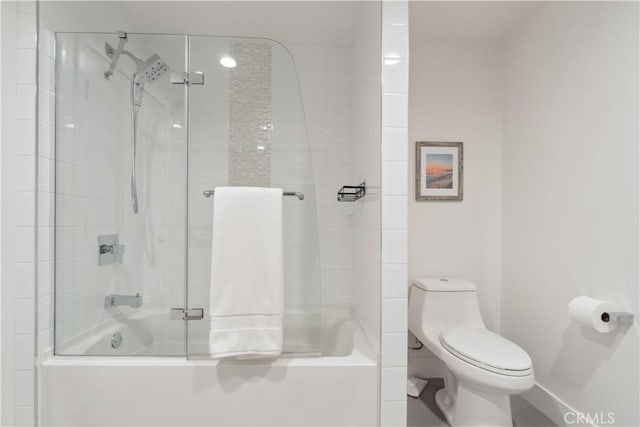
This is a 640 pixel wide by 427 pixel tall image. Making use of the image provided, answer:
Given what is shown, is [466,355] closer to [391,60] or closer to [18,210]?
[391,60]

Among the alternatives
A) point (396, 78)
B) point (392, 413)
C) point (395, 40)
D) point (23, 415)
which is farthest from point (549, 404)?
point (23, 415)

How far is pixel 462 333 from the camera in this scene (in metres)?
1.75

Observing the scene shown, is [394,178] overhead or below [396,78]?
below

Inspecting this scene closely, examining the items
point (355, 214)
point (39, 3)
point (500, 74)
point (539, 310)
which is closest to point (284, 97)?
point (355, 214)

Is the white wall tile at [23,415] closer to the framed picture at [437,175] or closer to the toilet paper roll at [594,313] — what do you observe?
the framed picture at [437,175]

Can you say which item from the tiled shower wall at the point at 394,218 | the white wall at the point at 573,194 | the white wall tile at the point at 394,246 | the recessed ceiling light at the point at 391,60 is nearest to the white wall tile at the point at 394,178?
the tiled shower wall at the point at 394,218

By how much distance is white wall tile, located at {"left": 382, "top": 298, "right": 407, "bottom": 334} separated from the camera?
1.37 meters

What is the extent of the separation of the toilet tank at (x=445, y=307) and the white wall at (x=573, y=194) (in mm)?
352

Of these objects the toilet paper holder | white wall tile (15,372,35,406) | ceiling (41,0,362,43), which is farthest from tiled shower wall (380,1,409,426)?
white wall tile (15,372,35,406)

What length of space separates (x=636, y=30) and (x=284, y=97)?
1541 millimetres

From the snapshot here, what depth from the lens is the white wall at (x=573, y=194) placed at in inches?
54.8

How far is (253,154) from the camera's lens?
4.94 feet

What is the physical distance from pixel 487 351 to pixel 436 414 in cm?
58

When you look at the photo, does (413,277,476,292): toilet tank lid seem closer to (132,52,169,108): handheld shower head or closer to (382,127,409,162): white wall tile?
(382,127,409,162): white wall tile
